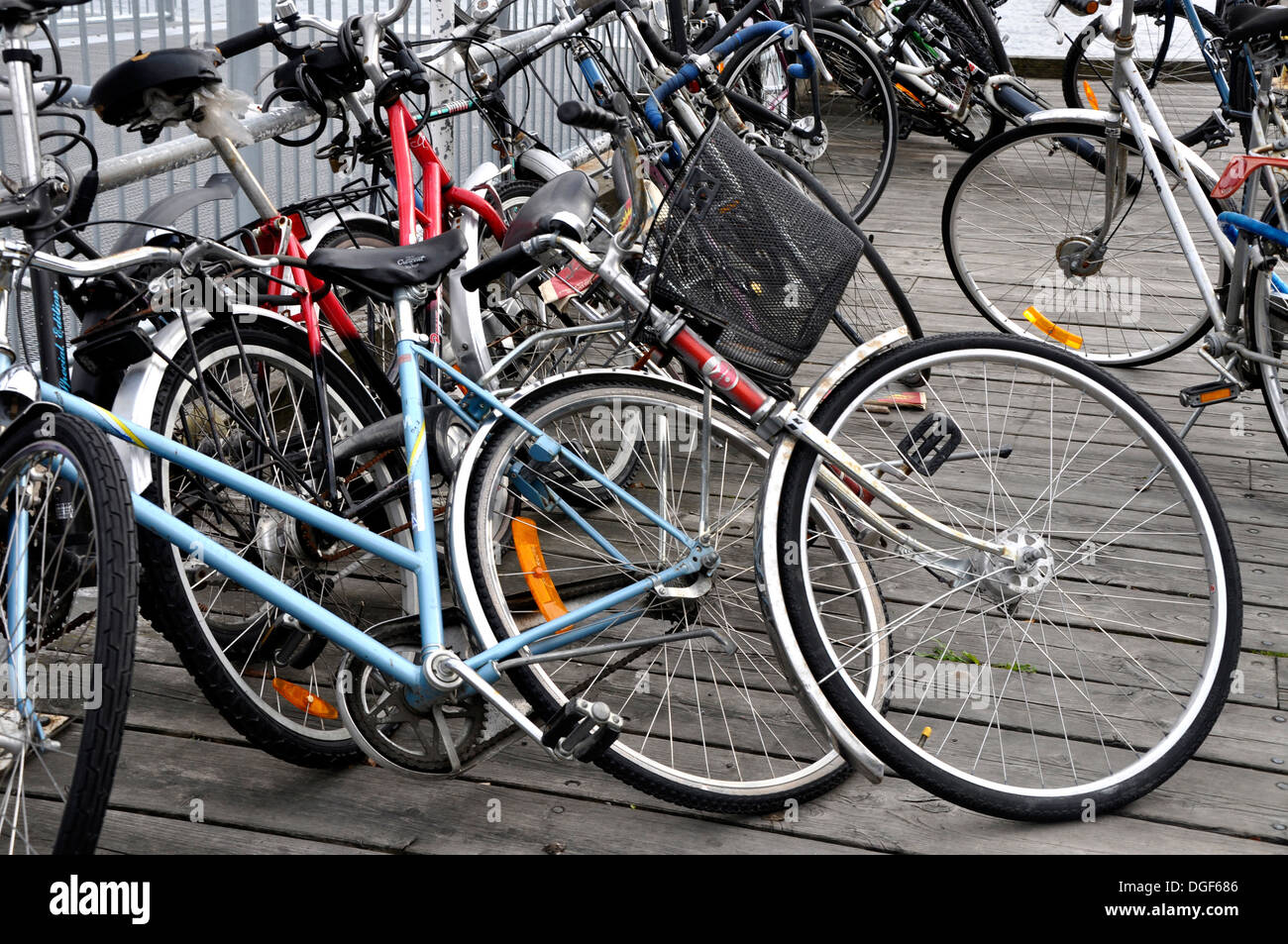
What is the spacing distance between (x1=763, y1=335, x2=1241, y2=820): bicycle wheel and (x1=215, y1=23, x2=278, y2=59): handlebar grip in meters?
1.37

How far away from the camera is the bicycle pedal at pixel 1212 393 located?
111 inches

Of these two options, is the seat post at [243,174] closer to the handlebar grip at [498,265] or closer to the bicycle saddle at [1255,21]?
the handlebar grip at [498,265]

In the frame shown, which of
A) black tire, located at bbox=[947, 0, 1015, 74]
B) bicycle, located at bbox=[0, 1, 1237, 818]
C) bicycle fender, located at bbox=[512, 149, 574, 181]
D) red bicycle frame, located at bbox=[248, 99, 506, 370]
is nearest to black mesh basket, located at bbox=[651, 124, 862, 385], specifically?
bicycle, located at bbox=[0, 1, 1237, 818]

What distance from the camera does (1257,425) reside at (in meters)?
3.34

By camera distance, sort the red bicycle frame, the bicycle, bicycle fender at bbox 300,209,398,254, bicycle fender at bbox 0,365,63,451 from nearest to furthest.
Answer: bicycle fender at bbox 0,365,63,451 < the bicycle < the red bicycle frame < bicycle fender at bbox 300,209,398,254

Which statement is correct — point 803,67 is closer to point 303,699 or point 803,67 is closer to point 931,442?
point 931,442

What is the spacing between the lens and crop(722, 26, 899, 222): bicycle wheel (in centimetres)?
475

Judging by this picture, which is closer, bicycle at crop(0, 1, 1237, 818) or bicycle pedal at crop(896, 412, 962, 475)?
bicycle at crop(0, 1, 1237, 818)

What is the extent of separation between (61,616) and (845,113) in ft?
16.8

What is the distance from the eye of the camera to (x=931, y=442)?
191cm

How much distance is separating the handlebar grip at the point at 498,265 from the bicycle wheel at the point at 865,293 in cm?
97

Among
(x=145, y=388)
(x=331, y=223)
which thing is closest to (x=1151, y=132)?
(x=331, y=223)

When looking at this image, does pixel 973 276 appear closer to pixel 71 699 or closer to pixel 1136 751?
pixel 1136 751

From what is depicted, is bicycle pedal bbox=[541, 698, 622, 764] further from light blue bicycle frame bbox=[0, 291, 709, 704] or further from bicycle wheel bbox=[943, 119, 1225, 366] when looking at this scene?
bicycle wheel bbox=[943, 119, 1225, 366]
